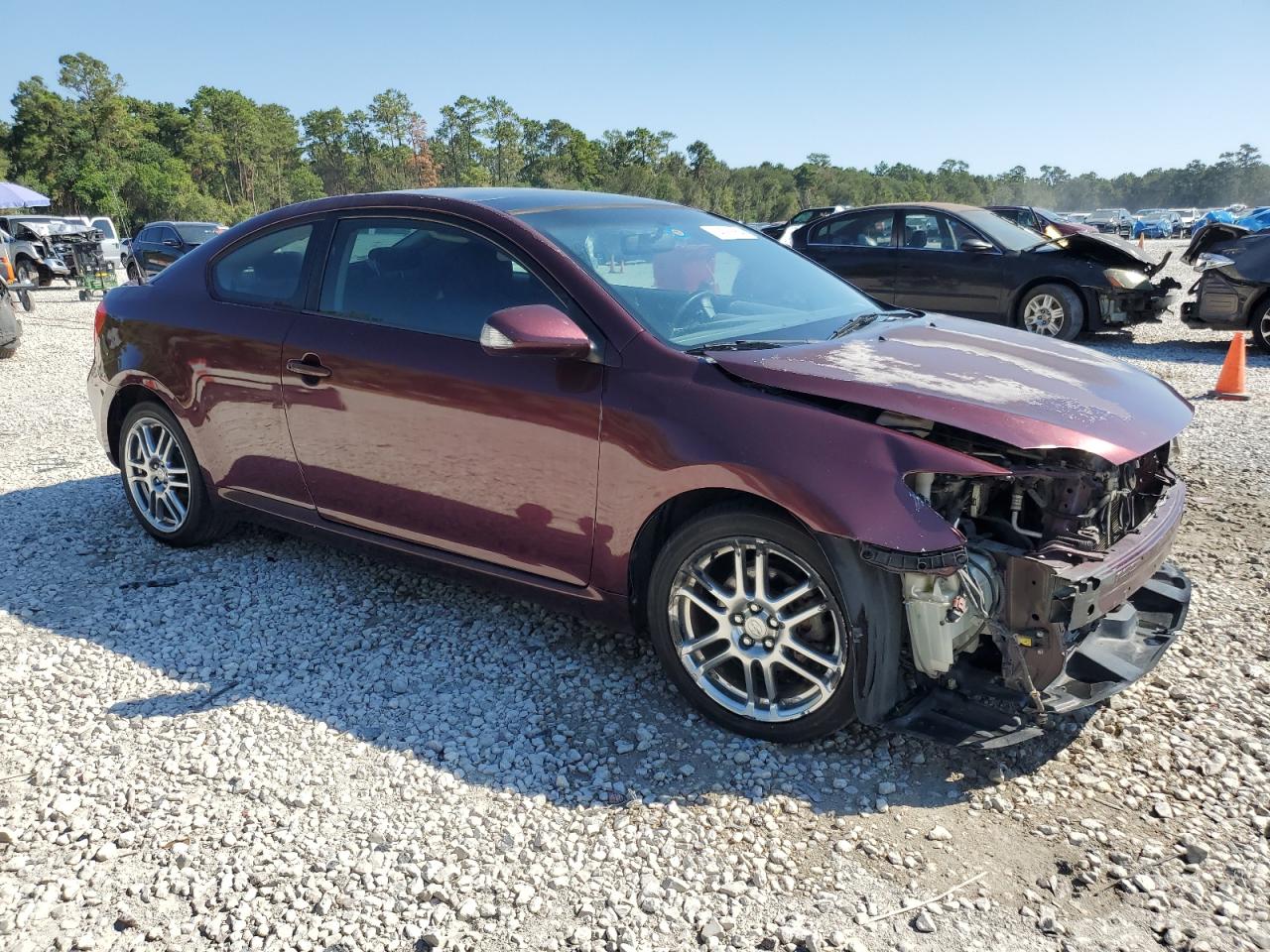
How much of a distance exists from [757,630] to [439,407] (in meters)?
1.45

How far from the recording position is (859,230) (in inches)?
455

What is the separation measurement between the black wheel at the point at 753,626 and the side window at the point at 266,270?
2.16 metres

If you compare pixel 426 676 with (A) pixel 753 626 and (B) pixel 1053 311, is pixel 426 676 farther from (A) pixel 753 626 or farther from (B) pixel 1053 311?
(B) pixel 1053 311

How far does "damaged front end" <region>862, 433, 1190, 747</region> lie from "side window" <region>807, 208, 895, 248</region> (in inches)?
353

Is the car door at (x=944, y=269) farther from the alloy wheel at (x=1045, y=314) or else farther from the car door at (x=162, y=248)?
the car door at (x=162, y=248)

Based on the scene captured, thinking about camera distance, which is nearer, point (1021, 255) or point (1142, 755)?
point (1142, 755)

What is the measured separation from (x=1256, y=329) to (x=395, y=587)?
1019cm

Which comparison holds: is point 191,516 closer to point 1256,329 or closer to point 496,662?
point 496,662

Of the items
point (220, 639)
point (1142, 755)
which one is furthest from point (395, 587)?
point (1142, 755)

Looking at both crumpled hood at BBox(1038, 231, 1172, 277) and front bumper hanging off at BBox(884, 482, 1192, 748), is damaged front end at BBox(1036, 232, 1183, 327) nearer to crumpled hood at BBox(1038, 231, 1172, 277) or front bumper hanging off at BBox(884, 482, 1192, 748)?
crumpled hood at BBox(1038, 231, 1172, 277)

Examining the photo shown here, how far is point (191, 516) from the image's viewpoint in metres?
4.60

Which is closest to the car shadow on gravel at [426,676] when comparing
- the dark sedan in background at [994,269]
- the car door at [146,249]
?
the dark sedan in background at [994,269]

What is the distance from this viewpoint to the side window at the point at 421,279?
11.3ft

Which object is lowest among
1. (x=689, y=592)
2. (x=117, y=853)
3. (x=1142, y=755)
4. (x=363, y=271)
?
(x=117, y=853)
